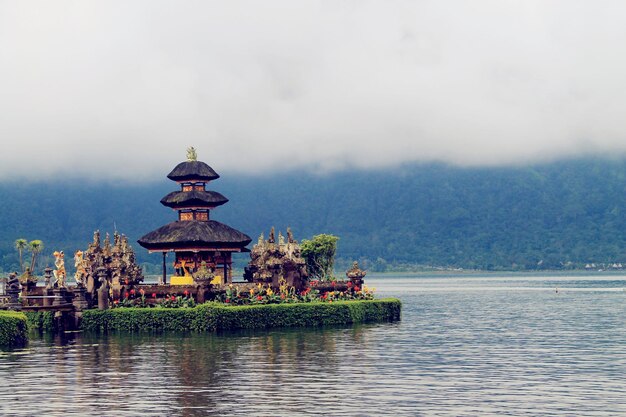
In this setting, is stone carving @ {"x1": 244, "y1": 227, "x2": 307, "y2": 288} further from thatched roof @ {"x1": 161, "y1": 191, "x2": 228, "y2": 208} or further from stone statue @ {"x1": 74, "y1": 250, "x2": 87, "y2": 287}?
stone statue @ {"x1": 74, "y1": 250, "x2": 87, "y2": 287}

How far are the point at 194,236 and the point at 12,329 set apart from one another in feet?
92.1

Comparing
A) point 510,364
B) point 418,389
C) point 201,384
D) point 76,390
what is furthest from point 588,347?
point 76,390

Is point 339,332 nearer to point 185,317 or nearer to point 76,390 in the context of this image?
point 185,317

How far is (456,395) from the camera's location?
157 ft

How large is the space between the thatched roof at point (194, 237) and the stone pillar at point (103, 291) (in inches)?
382

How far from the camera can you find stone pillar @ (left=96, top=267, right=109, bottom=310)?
91.4m

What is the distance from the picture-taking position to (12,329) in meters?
74.9

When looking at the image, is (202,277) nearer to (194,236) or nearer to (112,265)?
(112,265)

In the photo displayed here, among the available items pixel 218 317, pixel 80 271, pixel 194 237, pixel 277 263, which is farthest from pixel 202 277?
pixel 80 271

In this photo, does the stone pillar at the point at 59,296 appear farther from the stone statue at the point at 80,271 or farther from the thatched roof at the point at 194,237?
the thatched roof at the point at 194,237

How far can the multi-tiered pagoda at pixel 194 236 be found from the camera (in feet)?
332

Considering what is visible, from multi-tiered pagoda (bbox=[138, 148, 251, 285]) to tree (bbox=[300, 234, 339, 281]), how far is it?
22269mm

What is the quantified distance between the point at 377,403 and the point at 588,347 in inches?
1257

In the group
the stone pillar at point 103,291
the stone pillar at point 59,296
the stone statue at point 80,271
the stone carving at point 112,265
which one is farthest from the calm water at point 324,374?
the stone statue at point 80,271
